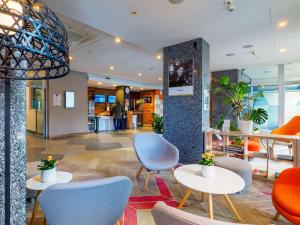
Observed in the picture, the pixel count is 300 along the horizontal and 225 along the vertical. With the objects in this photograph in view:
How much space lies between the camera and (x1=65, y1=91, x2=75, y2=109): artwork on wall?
7.79 m

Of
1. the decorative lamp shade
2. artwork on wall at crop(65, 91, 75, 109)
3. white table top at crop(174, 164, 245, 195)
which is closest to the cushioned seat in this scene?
white table top at crop(174, 164, 245, 195)

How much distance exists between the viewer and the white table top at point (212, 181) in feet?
6.00

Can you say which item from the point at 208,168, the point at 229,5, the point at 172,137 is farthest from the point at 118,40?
the point at 208,168

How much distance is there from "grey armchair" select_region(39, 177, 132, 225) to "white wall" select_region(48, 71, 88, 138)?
690 centimetres

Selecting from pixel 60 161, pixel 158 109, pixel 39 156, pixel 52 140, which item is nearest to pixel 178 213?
pixel 60 161

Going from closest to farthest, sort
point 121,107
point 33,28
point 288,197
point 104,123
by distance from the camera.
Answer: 1. point 33,28
2. point 288,197
3. point 104,123
4. point 121,107

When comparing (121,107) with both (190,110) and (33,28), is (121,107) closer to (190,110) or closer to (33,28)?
(190,110)

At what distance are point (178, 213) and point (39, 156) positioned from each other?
506cm

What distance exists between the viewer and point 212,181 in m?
2.03

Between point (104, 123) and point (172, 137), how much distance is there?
21.5ft

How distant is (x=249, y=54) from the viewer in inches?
203

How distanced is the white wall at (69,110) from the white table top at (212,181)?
664 centimetres

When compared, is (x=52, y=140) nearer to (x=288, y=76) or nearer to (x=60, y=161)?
(x=60, y=161)

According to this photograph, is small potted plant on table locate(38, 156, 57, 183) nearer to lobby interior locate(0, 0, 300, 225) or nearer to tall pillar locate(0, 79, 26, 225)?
lobby interior locate(0, 0, 300, 225)
